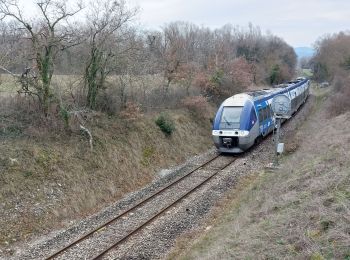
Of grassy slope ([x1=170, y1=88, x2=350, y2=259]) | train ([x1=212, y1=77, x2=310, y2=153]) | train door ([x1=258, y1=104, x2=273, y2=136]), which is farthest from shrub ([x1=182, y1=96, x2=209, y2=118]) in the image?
grassy slope ([x1=170, y1=88, x2=350, y2=259])

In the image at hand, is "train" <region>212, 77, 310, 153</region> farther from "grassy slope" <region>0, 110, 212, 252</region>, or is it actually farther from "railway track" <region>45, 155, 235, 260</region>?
"grassy slope" <region>0, 110, 212, 252</region>

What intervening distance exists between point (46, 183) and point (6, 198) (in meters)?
1.71

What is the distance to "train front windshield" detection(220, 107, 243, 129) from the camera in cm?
2066

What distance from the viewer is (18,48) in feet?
53.4

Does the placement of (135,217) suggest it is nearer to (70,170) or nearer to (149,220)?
(149,220)

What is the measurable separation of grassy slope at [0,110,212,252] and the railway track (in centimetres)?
163

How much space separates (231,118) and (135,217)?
9.65 m

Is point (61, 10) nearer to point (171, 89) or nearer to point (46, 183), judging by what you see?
point (46, 183)

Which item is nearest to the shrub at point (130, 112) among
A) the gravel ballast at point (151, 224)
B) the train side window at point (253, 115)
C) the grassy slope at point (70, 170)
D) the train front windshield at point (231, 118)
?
the grassy slope at point (70, 170)

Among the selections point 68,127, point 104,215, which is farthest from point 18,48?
point 104,215

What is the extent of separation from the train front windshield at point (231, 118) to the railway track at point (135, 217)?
9.03 feet

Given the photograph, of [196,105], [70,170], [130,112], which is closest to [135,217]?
[70,170]

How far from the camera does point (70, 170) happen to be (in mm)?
15320

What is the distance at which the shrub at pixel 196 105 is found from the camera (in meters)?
27.5
